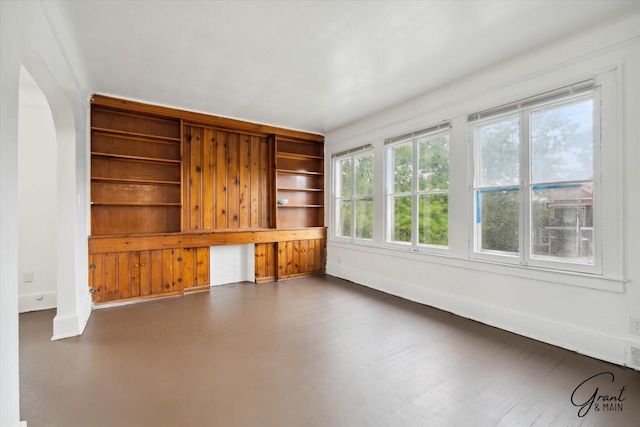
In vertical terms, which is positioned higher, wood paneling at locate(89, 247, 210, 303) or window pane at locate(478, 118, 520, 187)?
window pane at locate(478, 118, 520, 187)

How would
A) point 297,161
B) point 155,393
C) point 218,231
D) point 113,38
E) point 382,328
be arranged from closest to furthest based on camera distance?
point 155,393, point 113,38, point 382,328, point 218,231, point 297,161

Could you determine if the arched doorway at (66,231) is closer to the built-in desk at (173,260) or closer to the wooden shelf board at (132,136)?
the built-in desk at (173,260)

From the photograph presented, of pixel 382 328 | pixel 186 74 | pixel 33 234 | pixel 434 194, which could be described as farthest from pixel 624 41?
pixel 33 234

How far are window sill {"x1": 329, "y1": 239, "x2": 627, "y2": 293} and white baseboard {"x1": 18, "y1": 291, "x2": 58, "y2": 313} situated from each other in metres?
4.52

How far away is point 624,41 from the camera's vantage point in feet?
7.72

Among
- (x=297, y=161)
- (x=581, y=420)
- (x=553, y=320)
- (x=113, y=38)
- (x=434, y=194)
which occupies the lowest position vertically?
(x=581, y=420)

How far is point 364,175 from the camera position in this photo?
511 centimetres

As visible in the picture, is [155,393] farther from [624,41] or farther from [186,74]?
[624,41]

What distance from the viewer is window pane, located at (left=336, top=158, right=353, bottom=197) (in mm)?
5473

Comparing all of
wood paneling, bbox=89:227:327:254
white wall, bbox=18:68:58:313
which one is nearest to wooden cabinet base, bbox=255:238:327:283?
wood paneling, bbox=89:227:327:254

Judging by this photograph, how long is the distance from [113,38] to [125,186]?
2.19 meters

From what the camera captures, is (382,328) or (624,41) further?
(382,328)

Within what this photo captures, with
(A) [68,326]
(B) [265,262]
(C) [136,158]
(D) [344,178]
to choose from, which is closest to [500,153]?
(D) [344,178]

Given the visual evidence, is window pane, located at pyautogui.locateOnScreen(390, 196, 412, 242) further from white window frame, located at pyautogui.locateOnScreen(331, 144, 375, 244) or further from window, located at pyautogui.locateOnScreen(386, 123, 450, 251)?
white window frame, located at pyautogui.locateOnScreen(331, 144, 375, 244)
